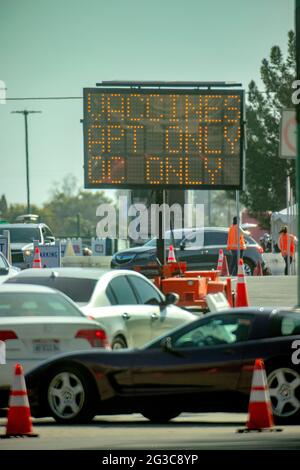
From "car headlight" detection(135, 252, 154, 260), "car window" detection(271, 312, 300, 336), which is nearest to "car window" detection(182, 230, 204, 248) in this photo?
"car headlight" detection(135, 252, 154, 260)

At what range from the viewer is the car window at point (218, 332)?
14438 millimetres

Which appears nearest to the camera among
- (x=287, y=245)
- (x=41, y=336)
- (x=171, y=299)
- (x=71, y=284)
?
(x=41, y=336)

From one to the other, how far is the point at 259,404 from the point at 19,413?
2206mm

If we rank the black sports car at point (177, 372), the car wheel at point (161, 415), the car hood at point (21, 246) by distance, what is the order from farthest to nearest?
the car hood at point (21, 246)
the car wheel at point (161, 415)
the black sports car at point (177, 372)

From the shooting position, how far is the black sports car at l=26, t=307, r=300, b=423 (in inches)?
554

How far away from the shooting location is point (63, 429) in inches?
543

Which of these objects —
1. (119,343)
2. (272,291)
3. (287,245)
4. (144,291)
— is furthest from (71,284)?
(287,245)

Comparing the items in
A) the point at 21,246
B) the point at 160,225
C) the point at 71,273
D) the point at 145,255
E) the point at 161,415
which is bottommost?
the point at 161,415

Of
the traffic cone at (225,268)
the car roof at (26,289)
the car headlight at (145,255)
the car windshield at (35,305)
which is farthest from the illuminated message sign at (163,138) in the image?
the car windshield at (35,305)

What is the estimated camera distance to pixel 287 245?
3978 cm

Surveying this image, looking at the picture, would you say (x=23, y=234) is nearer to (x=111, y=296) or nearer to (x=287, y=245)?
(x=287, y=245)

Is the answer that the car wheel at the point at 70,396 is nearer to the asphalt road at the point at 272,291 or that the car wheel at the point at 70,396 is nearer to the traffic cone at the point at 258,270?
the asphalt road at the point at 272,291

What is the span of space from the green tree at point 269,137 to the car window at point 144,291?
224 feet
